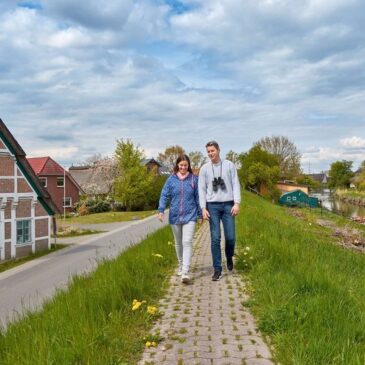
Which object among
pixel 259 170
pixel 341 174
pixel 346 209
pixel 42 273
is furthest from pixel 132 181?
pixel 341 174

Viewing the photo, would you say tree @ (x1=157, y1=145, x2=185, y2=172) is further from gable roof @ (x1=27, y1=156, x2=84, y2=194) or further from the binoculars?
the binoculars

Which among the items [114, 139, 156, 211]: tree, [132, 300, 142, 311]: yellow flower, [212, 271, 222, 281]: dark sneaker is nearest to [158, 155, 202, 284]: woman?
[212, 271, 222, 281]: dark sneaker

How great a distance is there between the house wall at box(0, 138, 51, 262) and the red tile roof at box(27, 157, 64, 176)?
34.8 meters

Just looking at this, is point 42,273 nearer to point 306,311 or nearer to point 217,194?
point 217,194

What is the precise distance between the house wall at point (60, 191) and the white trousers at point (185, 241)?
2029 inches

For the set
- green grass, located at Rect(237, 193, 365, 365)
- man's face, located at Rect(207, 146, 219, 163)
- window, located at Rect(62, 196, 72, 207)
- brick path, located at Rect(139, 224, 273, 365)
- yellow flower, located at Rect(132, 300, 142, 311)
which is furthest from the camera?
window, located at Rect(62, 196, 72, 207)

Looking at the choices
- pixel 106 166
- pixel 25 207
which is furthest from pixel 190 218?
pixel 106 166

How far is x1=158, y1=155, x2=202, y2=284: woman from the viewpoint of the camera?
7348 mm

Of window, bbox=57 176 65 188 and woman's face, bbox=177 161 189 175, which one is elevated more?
window, bbox=57 176 65 188

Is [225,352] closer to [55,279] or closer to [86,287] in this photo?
[86,287]

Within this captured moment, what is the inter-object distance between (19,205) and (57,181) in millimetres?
37103

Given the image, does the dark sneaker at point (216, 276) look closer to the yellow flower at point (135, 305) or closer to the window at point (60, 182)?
the yellow flower at point (135, 305)

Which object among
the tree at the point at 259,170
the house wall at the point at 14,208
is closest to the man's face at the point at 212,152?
the house wall at the point at 14,208

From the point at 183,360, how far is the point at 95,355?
744 millimetres
